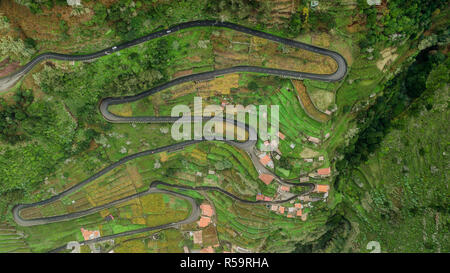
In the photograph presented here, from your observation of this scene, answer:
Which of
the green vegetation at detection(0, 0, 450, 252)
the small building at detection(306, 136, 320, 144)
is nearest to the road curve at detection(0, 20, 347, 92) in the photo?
the green vegetation at detection(0, 0, 450, 252)

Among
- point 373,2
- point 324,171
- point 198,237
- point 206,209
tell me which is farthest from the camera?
point 198,237

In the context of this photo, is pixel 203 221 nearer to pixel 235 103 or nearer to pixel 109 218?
pixel 109 218

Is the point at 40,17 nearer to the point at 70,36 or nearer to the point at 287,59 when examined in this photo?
the point at 70,36

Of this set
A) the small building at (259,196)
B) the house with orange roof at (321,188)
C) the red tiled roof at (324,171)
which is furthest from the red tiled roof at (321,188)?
the small building at (259,196)

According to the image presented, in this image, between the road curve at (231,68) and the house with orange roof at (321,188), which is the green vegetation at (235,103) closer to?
the road curve at (231,68)

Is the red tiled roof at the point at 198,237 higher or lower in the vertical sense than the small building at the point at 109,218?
lower

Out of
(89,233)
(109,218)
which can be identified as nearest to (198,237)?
(109,218)

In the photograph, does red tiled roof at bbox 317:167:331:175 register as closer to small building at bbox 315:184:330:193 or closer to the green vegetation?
the green vegetation

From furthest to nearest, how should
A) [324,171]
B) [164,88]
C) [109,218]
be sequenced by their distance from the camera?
[109,218], [324,171], [164,88]

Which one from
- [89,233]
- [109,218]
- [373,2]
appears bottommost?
[89,233]
